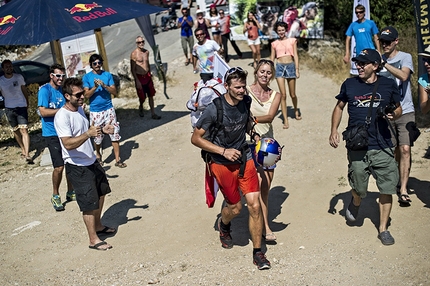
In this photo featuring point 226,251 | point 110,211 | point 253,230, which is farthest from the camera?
point 110,211

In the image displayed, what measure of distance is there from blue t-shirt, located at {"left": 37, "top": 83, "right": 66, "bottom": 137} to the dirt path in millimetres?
1106

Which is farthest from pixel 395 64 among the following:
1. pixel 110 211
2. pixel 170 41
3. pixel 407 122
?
pixel 170 41

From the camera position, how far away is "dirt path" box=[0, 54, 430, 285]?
534 cm

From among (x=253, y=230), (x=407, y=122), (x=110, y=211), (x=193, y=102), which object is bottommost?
(x=110, y=211)

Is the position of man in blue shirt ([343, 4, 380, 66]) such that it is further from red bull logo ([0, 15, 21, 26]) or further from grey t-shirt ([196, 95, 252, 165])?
red bull logo ([0, 15, 21, 26])

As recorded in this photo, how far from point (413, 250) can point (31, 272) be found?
13.1ft

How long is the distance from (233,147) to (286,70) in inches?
190

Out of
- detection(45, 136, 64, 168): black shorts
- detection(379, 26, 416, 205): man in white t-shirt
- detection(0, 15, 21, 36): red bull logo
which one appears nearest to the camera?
detection(379, 26, 416, 205): man in white t-shirt

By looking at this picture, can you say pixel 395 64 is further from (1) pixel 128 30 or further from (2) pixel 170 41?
(1) pixel 128 30

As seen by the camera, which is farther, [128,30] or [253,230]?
[128,30]

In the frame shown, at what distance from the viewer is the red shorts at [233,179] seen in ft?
17.5

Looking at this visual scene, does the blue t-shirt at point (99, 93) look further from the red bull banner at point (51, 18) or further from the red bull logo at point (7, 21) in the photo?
the red bull logo at point (7, 21)

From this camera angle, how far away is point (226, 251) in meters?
5.83

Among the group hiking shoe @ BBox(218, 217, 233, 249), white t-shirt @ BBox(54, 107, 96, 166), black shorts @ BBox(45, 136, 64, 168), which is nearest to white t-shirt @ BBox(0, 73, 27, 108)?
black shorts @ BBox(45, 136, 64, 168)
